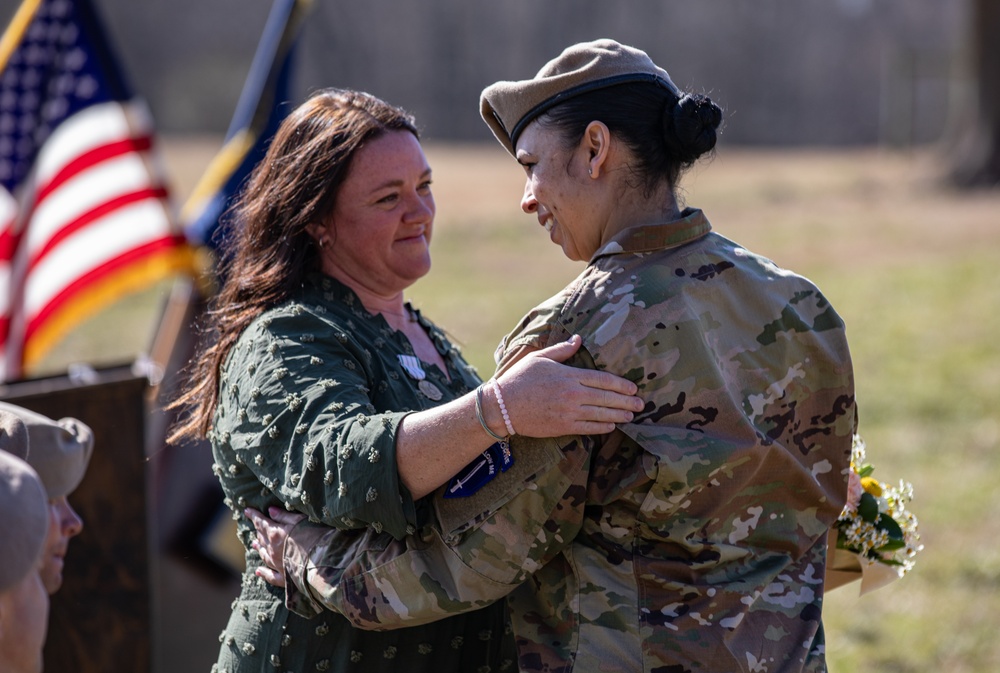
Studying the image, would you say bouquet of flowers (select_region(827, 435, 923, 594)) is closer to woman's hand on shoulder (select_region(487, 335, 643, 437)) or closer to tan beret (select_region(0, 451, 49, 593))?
woman's hand on shoulder (select_region(487, 335, 643, 437))

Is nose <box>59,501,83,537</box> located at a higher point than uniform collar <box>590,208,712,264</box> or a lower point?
lower

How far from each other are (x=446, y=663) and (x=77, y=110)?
12.4ft

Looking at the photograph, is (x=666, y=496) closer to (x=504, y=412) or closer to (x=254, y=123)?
(x=504, y=412)

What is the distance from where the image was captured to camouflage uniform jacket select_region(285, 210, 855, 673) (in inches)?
78.4

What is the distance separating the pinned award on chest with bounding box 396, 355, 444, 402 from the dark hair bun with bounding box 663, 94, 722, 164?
85cm

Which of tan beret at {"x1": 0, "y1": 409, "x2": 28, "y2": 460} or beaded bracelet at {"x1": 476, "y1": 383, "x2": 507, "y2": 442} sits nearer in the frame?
beaded bracelet at {"x1": 476, "y1": 383, "x2": 507, "y2": 442}

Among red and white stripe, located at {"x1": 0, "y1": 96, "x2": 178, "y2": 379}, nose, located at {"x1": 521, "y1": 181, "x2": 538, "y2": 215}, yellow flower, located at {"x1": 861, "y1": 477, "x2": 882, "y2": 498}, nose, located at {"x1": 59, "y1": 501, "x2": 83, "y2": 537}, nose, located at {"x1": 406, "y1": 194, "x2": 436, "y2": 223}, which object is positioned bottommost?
yellow flower, located at {"x1": 861, "y1": 477, "x2": 882, "y2": 498}

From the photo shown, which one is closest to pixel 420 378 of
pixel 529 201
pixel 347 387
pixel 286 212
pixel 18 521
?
pixel 347 387

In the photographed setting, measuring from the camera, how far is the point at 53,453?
2.49 m

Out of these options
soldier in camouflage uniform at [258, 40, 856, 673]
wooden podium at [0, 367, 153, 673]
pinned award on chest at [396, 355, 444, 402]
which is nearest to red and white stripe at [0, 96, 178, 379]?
wooden podium at [0, 367, 153, 673]

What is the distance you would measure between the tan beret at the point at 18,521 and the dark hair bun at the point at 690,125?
1.27 m

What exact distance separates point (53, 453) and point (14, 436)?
115mm

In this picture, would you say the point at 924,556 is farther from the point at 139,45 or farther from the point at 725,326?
the point at 139,45

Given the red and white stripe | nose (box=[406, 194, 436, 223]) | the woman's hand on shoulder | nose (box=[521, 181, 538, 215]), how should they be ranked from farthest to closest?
1. the red and white stripe
2. nose (box=[406, 194, 436, 223])
3. nose (box=[521, 181, 538, 215])
4. the woman's hand on shoulder
